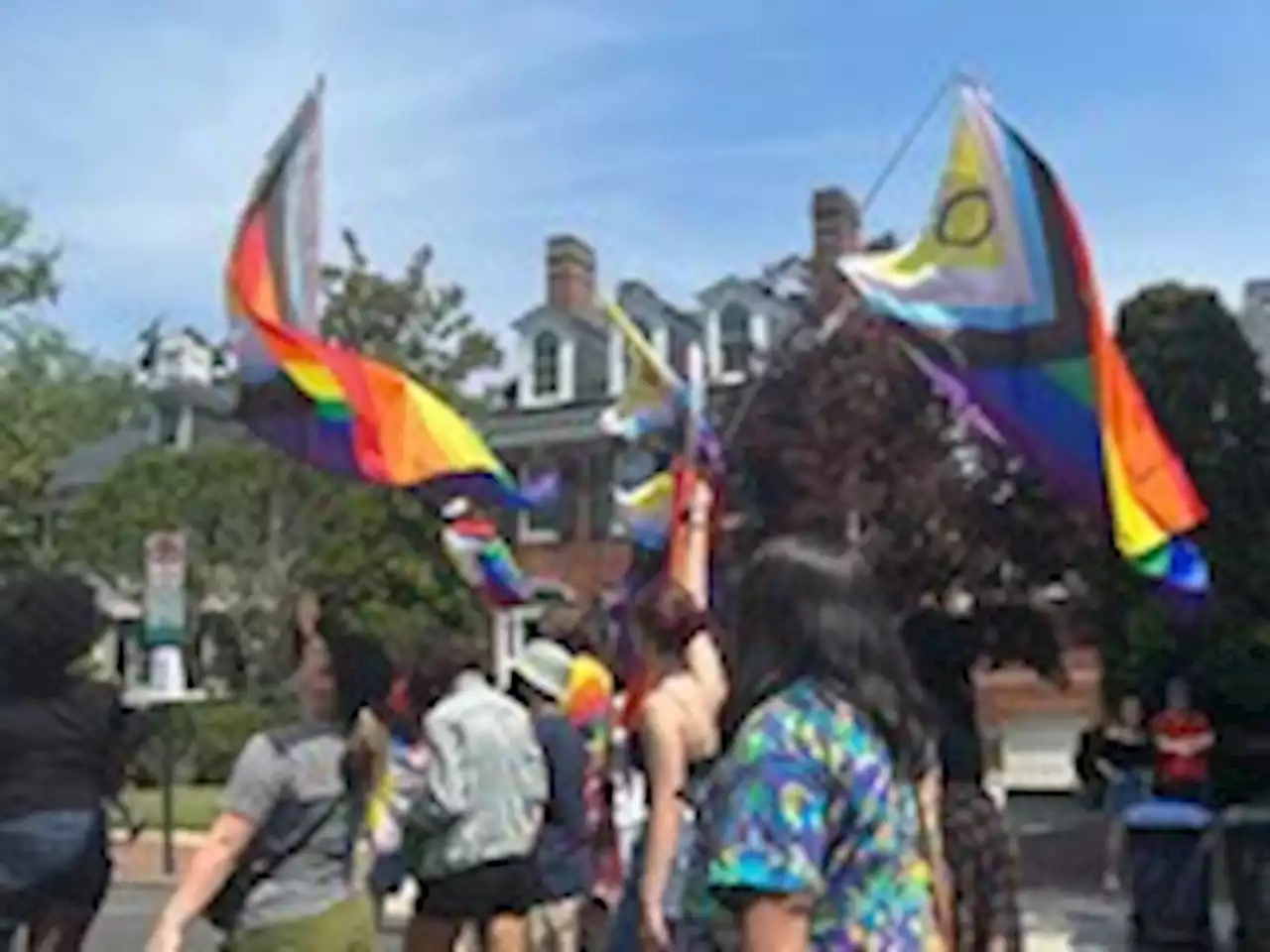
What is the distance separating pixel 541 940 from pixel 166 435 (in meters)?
43.3

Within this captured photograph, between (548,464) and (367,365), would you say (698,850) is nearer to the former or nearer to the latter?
(367,365)

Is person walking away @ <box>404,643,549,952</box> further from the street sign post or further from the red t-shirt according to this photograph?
the street sign post

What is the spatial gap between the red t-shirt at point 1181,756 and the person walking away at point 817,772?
10.4 metres

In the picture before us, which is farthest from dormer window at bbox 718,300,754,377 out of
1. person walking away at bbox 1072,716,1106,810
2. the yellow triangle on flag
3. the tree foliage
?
the yellow triangle on flag

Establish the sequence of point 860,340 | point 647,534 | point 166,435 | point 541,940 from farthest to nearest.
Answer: point 166,435 < point 860,340 < point 647,534 < point 541,940

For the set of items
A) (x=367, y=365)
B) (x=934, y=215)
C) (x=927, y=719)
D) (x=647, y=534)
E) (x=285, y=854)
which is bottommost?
(x=285, y=854)

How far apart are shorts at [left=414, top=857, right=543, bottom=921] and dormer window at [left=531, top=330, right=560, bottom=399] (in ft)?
120

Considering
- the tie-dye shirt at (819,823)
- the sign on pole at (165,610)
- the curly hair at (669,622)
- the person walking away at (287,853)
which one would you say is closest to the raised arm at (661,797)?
the curly hair at (669,622)

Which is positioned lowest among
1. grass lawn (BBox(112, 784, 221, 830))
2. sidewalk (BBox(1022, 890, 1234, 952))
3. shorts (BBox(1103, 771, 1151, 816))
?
sidewalk (BBox(1022, 890, 1234, 952))

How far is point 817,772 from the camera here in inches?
134

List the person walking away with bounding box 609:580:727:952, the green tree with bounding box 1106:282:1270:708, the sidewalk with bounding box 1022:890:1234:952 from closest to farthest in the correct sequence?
the person walking away with bounding box 609:580:727:952 < the sidewalk with bounding box 1022:890:1234:952 < the green tree with bounding box 1106:282:1270:708

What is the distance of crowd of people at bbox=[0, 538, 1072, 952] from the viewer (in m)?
Result: 3.46

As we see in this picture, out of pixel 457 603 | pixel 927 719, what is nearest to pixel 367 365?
pixel 927 719

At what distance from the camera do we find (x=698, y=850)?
3807 mm
